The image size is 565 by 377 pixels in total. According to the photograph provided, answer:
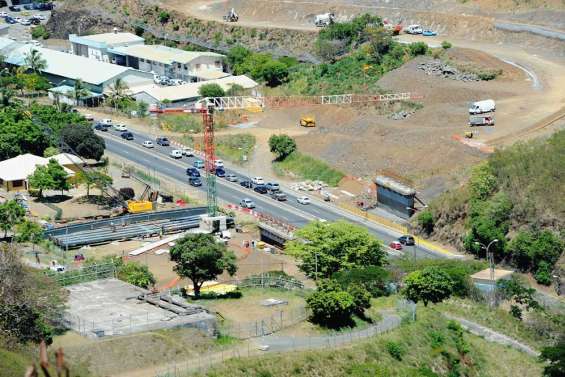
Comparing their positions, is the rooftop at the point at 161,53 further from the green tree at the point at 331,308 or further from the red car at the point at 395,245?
the green tree at the point at 331,308

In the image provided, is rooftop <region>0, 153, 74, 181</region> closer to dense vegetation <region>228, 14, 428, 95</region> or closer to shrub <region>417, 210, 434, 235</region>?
shrub <region>417, 210, 434, 235</region>

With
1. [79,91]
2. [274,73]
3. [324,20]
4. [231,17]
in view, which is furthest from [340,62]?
[231,17]

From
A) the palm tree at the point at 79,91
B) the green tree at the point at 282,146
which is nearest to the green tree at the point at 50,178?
the green tree at the point at 282,146

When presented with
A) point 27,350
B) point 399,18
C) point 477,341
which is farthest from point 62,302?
point 399,18

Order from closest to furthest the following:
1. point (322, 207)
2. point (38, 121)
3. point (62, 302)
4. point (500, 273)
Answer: point (62, 302), point (500, 273), point (322, 207), point (38, 121)

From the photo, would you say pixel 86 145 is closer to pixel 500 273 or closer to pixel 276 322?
pixel 500 273

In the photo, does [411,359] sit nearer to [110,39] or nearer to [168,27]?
[110,39]
